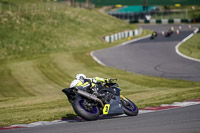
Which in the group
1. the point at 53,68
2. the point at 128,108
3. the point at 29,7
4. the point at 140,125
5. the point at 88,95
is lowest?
the point at 53,68

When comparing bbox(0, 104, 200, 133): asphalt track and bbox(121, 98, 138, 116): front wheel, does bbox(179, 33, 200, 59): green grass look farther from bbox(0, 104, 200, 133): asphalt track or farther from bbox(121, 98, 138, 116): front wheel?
bbox(0, 104, 200, 133): asphalt track

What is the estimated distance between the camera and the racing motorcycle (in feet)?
33.8

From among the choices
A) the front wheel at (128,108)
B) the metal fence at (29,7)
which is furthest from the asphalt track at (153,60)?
the metal fence at (29,7)

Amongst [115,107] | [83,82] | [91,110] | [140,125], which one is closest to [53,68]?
[115,107]

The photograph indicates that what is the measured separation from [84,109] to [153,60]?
2344 centimetres

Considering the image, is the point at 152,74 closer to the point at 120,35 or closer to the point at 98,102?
→ the point at 98,102

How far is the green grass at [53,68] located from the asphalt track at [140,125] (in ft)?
7.13

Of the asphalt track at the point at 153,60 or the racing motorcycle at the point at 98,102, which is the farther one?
the asphalt track at the point at 153,60

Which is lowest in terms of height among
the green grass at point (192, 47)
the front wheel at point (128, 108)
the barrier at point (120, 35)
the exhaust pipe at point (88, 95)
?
the barrier at point (120, 35)

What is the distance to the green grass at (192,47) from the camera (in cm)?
3597

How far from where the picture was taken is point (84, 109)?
10.3 metres

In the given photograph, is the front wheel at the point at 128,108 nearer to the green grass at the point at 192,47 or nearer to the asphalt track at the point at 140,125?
the asphalt track at the point at 140,125

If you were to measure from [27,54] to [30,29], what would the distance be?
25.4 feet

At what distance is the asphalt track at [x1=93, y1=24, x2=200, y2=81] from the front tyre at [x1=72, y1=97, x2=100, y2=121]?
15.5 m
